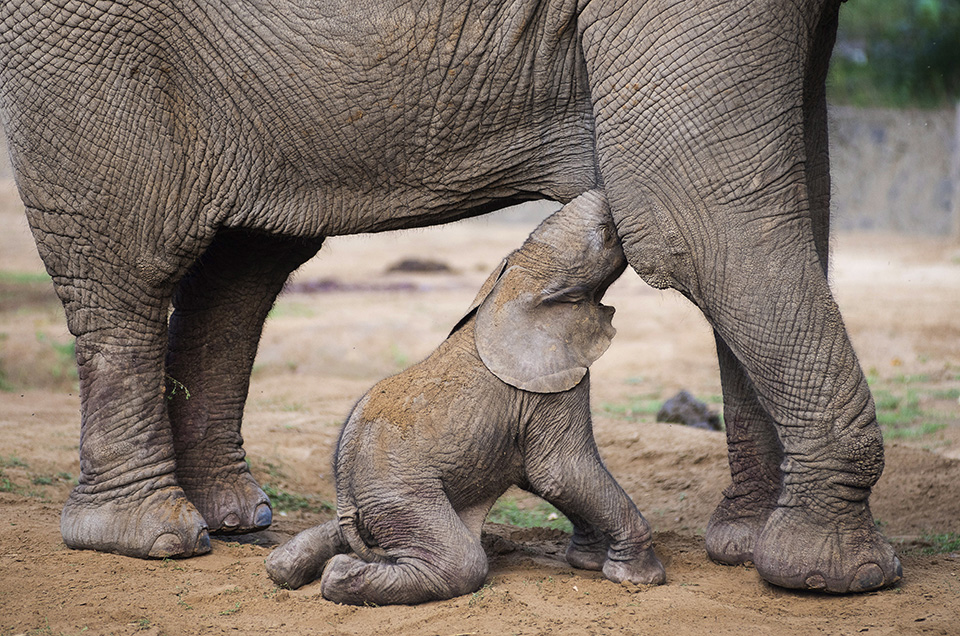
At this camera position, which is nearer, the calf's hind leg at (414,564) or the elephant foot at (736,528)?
the calf's hind leg at (414,564)

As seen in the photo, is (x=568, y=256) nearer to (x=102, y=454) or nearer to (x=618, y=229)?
(x=618, y=229)

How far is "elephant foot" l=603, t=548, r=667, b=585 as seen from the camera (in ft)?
12.5

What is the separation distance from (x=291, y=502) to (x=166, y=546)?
1360 mm

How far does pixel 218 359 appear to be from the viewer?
16.4 ft

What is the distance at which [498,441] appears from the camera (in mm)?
3783

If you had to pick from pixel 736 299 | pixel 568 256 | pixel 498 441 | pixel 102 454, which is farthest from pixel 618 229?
pixel 102 454

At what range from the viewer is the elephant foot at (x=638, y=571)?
12.5 feet


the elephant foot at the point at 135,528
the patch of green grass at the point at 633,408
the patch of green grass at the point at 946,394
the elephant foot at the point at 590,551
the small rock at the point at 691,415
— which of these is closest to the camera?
the elephant foot at the point at 590,551

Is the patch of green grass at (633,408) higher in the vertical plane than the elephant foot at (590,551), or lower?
higher

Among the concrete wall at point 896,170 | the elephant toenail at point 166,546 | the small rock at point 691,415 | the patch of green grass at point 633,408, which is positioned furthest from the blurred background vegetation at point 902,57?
the elephant toenail at point 166,546

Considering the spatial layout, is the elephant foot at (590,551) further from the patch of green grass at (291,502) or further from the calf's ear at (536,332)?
the patch of green grass at (291,502)

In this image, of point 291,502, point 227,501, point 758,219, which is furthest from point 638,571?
point 291,502

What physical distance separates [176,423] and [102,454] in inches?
24.5

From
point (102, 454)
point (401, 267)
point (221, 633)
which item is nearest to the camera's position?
point (221, 633)
